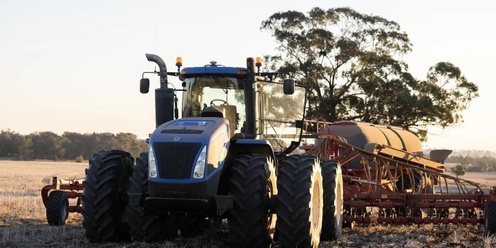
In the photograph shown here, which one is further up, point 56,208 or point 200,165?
point 200,165

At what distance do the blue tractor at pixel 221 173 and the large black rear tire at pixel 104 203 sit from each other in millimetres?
14

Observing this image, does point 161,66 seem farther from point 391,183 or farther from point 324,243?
point 391,183

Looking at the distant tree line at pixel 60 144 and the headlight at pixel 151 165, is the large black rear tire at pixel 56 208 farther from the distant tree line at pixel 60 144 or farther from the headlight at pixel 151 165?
the distant tree line at pixel 60 144

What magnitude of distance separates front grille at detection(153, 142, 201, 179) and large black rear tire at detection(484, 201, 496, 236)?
241 inches

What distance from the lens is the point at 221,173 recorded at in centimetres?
1005

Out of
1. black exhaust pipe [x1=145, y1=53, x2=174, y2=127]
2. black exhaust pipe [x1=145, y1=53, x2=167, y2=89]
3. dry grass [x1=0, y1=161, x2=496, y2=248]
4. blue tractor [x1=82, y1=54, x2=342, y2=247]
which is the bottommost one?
dry grass [x1=0, y1=161, x2=496, y2=248]

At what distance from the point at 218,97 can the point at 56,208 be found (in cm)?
543

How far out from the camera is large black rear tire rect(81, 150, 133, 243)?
35.2ft

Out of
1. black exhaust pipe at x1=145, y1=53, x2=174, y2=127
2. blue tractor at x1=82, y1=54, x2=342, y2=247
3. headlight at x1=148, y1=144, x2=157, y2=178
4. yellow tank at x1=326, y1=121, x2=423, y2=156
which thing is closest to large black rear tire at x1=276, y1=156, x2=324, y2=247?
blue tractor at x1=82, y1=54, x2=342, y2=247

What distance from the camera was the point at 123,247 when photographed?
9891 millimetres

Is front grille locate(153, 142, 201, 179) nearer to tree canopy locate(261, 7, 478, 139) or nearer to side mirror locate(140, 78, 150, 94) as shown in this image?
side mirror locate(140, 78, 150, 94)

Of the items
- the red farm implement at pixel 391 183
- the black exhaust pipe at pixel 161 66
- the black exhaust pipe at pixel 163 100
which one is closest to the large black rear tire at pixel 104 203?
the black exhaust pipe at pixel 163 100

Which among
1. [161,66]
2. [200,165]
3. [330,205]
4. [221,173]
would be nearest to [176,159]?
[200,165]

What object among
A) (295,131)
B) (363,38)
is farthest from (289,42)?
(295,131)
